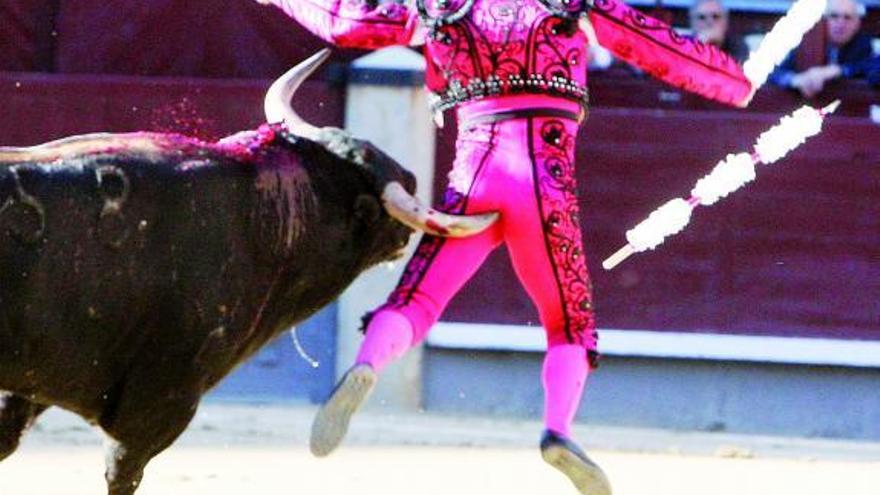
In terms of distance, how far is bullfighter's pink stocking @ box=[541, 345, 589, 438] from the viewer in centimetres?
517

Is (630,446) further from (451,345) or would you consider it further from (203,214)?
(203,214)

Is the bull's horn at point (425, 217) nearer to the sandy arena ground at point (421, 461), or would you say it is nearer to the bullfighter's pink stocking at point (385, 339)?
the bullfighter's pink stocking at point (385, 339)

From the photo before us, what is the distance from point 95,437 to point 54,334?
3081 mm

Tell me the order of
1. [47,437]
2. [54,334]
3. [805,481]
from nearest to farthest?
[54,334], [805,481], [47,437]

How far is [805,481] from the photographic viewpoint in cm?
721

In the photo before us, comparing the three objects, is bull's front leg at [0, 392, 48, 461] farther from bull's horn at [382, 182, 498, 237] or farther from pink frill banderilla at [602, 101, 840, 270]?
pink frill banderilla at [602, 101, 840, 270]

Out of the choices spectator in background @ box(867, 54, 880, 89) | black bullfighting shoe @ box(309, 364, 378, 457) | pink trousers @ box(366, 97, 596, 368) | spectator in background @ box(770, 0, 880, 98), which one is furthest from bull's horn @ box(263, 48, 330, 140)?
spectator in background @ box(867, 54, 880, 89)

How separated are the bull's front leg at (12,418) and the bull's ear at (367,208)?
28.9 inches

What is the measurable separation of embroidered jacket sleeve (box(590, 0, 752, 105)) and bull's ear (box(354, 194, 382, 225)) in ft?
1.90

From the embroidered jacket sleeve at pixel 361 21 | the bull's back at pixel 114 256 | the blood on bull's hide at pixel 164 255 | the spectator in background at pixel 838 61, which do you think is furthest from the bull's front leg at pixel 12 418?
the spectator in background at pixel 838 61

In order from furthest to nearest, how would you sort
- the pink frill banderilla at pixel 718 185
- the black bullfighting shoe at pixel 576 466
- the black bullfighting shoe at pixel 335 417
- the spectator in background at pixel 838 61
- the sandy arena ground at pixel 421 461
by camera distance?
the spectator in background at pixel 838 61
the sandy arena ground at pixel 421 461
the pink frill banderilla at pixel 718 185
the black bullfighting shoe at pixel 576 466
the black bullfighting shoe at pixel 335 417

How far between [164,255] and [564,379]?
0.89 m

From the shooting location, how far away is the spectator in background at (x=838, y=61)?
855 centimetres

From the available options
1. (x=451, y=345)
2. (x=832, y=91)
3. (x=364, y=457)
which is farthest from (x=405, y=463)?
(x=832, y=91)
